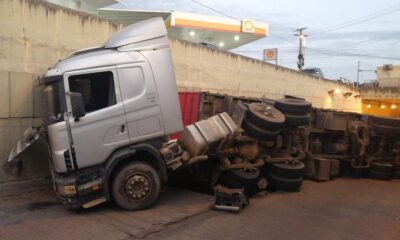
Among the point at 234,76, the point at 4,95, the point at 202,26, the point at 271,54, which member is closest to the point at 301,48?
the point at 271,54

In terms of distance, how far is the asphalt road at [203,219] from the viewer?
6.57 m

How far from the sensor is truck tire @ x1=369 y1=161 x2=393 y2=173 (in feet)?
41.1

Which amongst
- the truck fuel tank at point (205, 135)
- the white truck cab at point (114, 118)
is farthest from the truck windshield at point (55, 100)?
the truck fuel tank at point (205, 135)

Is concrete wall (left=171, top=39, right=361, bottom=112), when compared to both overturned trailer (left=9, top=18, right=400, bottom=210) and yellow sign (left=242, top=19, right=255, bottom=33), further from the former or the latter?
yellow sign (left=242, top=19, right=255, bottom=33)

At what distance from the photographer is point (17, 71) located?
29.1 ft

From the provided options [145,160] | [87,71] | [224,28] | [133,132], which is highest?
[224,28]

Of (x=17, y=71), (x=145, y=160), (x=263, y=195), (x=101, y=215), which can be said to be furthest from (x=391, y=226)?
(x=17, y=71)

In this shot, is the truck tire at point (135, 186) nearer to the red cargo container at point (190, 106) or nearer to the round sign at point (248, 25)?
the red cargo container at point (190, 106)

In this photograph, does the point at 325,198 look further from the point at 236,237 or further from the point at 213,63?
the point at 213,63

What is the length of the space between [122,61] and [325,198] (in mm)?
5282

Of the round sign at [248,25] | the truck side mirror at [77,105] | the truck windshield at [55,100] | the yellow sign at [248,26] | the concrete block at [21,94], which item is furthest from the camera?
the round sign at [248,25]

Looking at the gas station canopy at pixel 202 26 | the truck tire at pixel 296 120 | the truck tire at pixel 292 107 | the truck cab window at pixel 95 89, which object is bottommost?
the truck tire at pixel 296 120

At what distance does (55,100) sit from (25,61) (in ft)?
7.25

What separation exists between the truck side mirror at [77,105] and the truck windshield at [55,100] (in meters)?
0.26
